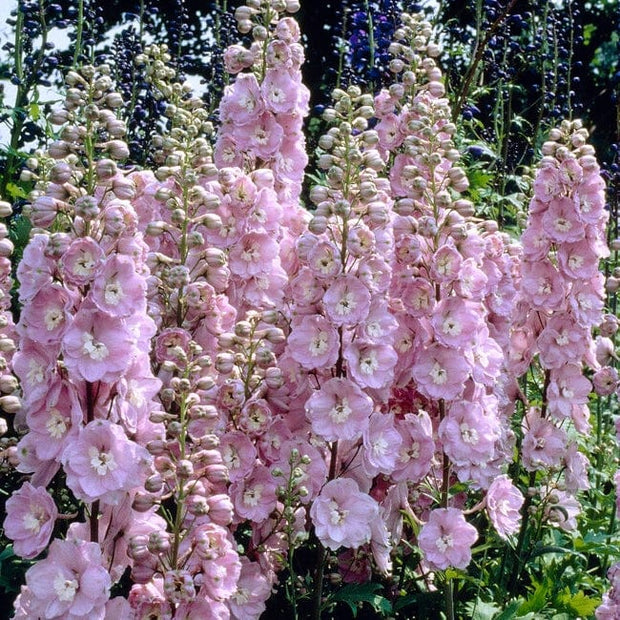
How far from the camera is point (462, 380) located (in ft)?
9.21

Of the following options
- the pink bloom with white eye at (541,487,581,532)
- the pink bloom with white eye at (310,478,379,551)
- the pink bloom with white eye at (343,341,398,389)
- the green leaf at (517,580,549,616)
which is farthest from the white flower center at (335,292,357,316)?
the pink bloom with white eye at (541,487,581,532)

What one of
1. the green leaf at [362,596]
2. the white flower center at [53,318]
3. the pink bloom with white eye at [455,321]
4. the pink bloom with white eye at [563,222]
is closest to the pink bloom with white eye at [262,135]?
the pink bloom with white eye at [455,321]

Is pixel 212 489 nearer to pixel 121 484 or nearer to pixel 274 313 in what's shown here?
pixel 121 484

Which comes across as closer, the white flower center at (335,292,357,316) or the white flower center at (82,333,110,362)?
the white flower center at (82,333,110,362)

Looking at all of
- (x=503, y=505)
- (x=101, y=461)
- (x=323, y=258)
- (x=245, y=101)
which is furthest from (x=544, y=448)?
(x=101, y=461)

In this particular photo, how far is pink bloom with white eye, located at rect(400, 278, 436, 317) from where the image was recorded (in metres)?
2.82

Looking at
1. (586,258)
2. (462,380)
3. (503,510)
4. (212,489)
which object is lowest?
(503,510)

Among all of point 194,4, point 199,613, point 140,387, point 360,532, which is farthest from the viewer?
point 194,4

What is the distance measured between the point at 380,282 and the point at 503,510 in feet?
3.31

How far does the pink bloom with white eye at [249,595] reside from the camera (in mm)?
2594

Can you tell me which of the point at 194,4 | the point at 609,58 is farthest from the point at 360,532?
the point at 609,58

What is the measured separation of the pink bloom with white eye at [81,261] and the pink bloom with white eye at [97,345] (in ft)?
0.26

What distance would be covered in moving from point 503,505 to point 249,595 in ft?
3.29

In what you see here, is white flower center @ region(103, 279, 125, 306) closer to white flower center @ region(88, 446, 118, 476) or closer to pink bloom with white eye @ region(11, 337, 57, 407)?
pink bloom with white eye @ region(11, 337, 57, 407)
